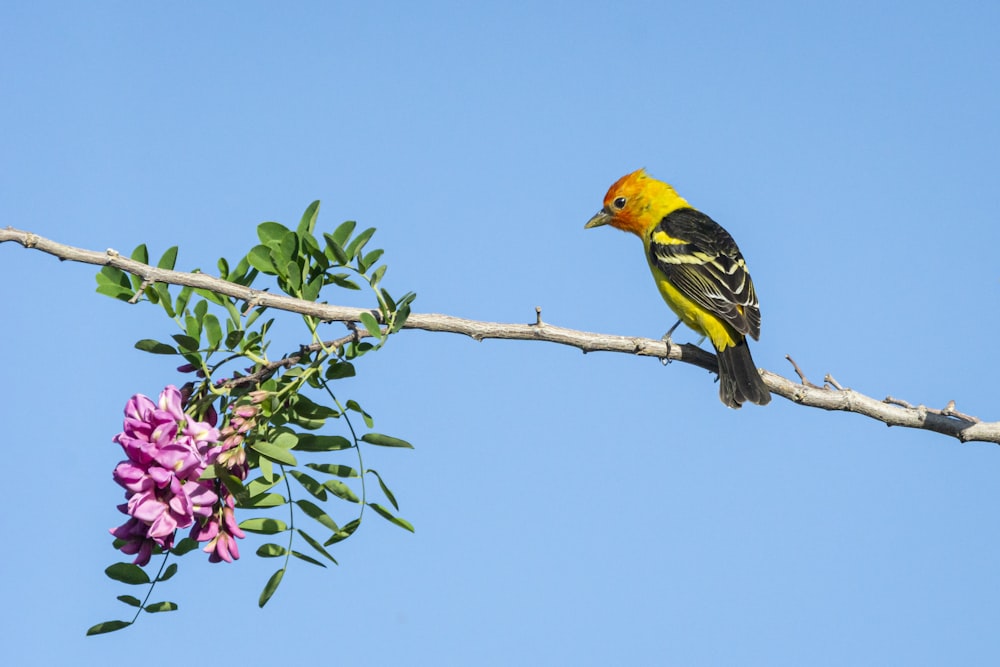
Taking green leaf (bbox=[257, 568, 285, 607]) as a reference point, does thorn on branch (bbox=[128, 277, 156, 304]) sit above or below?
above

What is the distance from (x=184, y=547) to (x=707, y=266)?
433cm

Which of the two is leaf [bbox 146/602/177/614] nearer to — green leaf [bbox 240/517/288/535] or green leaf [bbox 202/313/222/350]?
green leaf [bbox 240/517/288/535]

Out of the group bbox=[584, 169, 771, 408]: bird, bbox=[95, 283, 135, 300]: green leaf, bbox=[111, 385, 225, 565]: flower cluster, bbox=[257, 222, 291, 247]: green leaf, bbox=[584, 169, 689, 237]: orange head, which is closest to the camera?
bbox=[111, 385, 225, 565]: flower cluster

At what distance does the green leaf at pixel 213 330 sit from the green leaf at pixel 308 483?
452 mm

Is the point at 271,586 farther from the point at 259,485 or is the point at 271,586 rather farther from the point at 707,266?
the point at 707,266

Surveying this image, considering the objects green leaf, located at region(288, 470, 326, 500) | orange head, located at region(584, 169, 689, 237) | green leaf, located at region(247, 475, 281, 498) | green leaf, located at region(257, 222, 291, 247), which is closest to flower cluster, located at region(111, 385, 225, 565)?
green leaf, located at region(247, 475, 281, 498)

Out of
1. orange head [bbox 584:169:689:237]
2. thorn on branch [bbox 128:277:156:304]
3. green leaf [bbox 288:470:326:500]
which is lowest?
green leaf [bbox 288:470:326:500]

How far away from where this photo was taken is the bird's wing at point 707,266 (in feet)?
20.1

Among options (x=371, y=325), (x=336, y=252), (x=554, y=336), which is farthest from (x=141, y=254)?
(x=554, y=336)

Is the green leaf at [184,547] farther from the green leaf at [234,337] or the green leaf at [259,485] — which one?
the green leaf at [234,337]

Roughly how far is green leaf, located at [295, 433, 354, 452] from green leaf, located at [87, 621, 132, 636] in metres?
0.75

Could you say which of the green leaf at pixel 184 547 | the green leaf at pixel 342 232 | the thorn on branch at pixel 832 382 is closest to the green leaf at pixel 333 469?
the green leaf at pixel 184 547

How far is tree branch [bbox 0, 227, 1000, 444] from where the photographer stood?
290 cm

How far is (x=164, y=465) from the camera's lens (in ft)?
8.96
